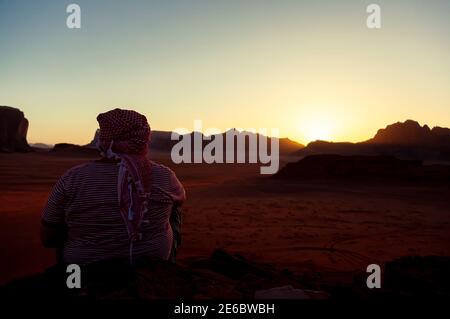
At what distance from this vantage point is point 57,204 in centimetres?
304

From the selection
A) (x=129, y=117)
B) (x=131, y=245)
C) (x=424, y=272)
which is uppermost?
(x=129, y=117)

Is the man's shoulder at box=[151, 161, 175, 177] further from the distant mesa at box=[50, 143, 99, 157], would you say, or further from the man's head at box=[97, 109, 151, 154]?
the distant mesa at box=[50, 143, 99, 157]

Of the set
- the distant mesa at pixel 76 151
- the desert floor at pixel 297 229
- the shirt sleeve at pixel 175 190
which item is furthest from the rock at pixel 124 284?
the distant mesa at pixel 76 151

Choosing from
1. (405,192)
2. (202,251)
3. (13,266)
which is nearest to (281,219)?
(202,251)

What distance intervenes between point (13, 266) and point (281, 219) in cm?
656

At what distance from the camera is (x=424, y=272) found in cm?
423

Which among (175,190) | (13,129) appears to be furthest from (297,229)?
(13,129)

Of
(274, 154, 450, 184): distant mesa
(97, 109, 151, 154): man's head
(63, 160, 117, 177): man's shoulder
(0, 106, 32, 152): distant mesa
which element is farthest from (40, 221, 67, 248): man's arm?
(0, 106, 32, 152): distant mesa

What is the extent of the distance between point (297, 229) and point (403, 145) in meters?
97.1

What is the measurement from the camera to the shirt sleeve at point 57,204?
119 inches

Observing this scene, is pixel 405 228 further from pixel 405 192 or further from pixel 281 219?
pixel 405 192

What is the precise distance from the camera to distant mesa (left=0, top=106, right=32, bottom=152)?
263 feet

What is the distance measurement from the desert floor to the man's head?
3316mm
